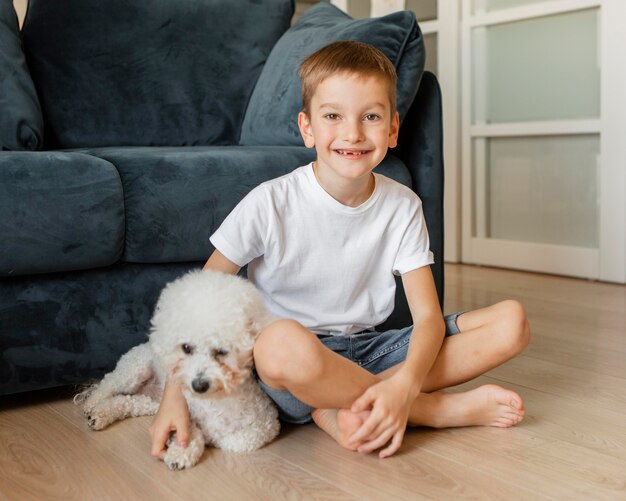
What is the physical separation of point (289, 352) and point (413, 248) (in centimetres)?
40

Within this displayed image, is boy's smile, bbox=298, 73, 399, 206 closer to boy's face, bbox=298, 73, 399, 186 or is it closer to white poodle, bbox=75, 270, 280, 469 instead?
boy's face, bbox=298, 73, 399, 186

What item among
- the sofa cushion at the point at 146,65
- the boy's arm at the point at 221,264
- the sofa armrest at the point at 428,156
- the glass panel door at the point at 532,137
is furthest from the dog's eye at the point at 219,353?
the glass panel door at the point at 532,137

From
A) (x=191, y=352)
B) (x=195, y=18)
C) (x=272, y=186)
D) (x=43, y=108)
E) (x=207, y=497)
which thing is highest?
(x=195, y=18)

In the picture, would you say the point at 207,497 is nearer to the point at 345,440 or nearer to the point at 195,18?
the point at 345,440

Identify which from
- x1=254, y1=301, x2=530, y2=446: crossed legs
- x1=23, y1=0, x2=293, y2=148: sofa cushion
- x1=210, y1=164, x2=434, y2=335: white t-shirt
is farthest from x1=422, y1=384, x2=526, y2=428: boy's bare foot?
x1=23, y1=0, x2=293, y2=148: sofa cushion

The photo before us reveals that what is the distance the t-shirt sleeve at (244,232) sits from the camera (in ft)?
4.65

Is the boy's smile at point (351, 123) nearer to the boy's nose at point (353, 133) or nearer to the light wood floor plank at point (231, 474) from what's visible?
the boy's nose at point (353, 133)

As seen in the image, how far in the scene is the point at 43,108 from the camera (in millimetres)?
2264

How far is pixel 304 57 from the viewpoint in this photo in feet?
6.79

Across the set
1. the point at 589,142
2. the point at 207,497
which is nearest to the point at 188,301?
the point at 207,497

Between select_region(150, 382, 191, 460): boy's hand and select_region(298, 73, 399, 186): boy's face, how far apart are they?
1.60ft

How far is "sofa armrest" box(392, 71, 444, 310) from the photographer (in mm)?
1968

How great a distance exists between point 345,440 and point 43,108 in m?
1.47

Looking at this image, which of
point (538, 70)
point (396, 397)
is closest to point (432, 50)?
point (538, 70)
